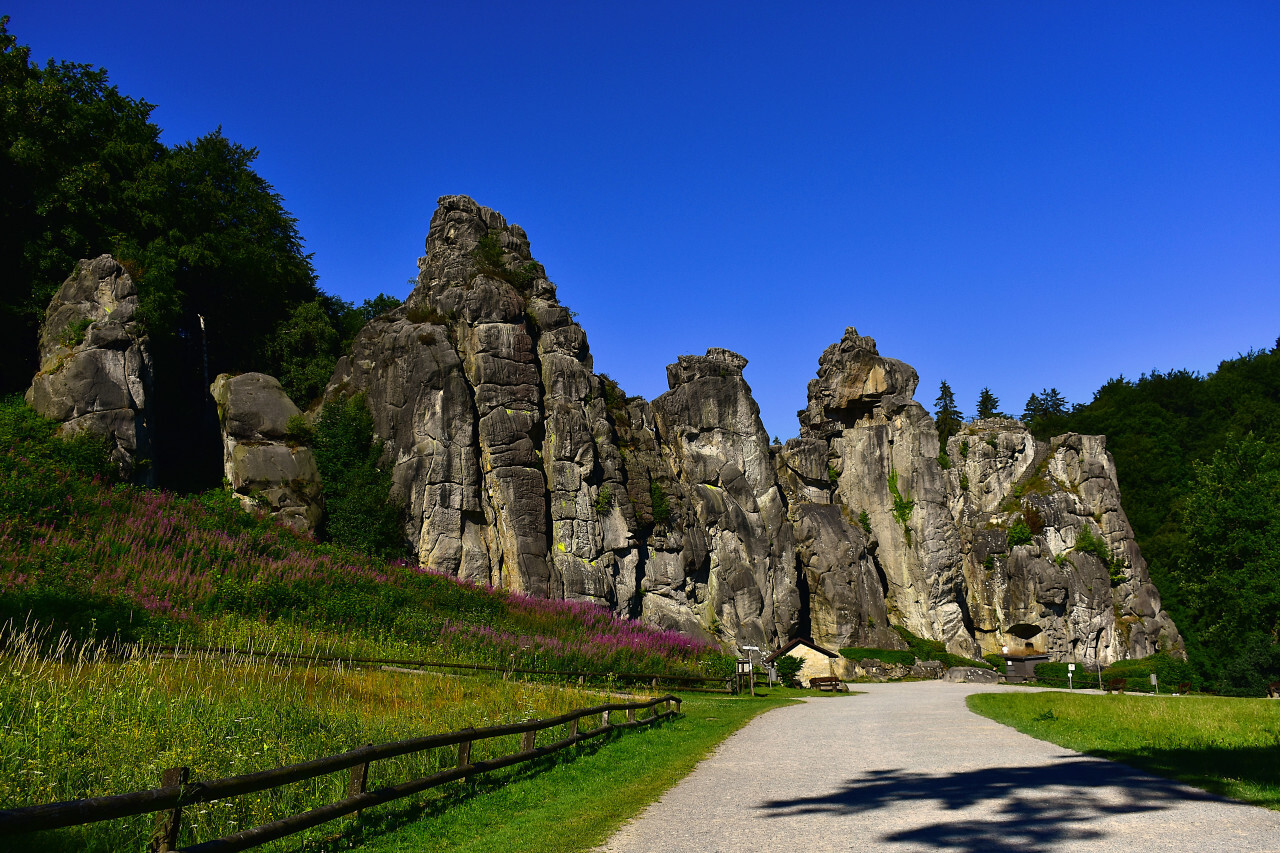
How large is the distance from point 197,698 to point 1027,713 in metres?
18.8

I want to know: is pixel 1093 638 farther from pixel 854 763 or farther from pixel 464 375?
pixel 854 763

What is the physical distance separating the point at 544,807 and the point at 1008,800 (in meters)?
5.27

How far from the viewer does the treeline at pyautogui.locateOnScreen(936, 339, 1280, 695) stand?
43.1m

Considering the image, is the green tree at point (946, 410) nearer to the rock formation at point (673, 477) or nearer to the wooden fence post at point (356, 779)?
the rock formation at point (673, 477)

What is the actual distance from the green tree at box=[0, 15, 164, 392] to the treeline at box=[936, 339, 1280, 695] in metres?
56.3

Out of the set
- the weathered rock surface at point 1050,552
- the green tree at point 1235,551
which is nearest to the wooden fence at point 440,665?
the green tree at point 1235,551

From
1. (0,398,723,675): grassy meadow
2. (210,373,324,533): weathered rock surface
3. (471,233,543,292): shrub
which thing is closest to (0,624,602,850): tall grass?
(0,398,723,675): grassy meadow

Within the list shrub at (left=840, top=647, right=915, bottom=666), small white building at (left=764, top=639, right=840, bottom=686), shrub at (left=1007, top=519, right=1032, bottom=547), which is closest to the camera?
small white building at (left=764, top=639, right=840, bottom=686)

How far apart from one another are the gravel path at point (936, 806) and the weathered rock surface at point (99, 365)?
28435 mm

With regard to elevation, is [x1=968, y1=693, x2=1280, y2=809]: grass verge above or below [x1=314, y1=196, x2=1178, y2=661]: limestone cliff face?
below

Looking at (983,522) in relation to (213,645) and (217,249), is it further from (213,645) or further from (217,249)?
(213,645)

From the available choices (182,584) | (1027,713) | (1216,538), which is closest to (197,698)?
(182,584)

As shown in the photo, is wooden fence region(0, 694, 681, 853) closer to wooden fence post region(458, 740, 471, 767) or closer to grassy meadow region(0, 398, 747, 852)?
wooden fence post region(458, 740, 471, 767)

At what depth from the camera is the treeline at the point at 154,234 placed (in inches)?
1404
